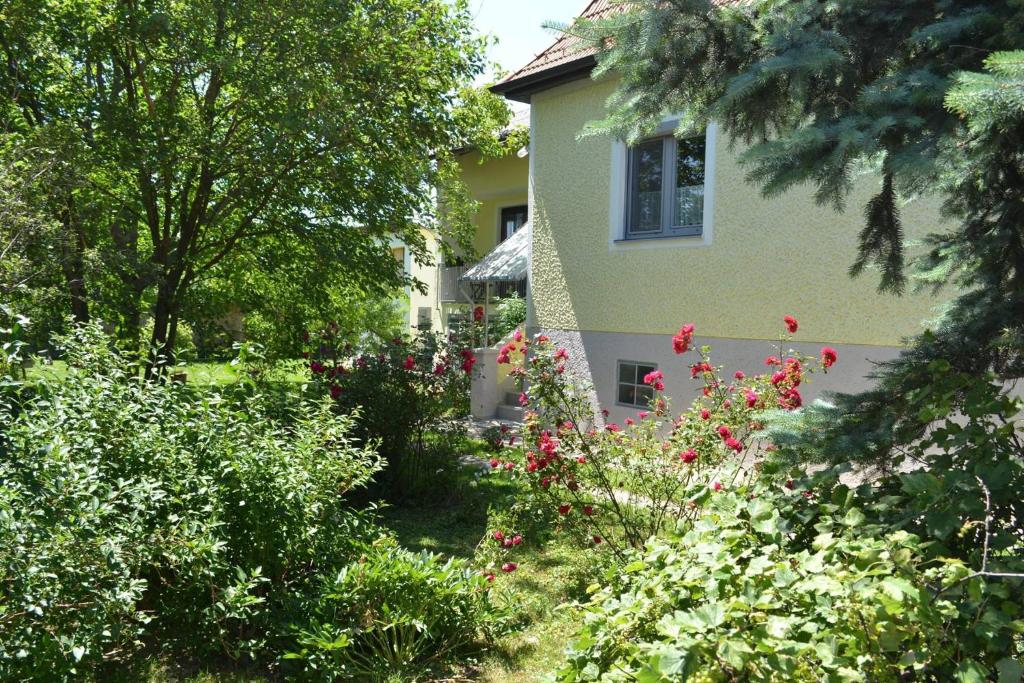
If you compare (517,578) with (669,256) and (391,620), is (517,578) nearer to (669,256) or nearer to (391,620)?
(391,620)

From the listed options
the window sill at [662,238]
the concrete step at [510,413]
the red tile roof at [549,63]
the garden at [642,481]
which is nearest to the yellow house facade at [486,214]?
the concrete step at [510,413]

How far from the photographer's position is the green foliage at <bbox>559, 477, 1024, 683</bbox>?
222 centimetres

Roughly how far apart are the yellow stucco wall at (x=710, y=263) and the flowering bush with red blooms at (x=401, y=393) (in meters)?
3.07

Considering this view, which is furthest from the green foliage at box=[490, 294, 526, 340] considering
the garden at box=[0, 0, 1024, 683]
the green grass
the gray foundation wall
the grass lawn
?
the garden at box=[0, 0, 1024, 683]

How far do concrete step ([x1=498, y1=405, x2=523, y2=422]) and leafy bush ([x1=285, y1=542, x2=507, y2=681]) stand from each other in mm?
9813

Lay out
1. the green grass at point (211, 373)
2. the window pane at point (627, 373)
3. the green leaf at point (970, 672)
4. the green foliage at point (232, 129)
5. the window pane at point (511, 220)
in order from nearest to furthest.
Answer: the green leaf at point (970, 672) → the green grass at point (211, 373) → the green foliage at point (232, 129) → the window pane at point (627, 373) → the window pane at point (511, 220)

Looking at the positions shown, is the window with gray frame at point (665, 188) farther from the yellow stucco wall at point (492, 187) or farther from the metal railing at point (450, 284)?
the metal railing at point (450, 284)

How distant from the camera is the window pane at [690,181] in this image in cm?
1042

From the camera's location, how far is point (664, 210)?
10.8m

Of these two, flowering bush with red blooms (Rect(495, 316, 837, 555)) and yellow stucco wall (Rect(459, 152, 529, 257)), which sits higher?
yellow stucco wall (Rect(459, 152, 529, 257))

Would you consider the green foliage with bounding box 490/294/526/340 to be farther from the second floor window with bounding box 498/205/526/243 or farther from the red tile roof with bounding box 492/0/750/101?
the red tile roof with bounding box 492/0/750/101

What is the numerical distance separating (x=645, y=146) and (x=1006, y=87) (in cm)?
876

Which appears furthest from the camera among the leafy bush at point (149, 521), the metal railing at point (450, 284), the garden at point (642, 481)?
the metal railing at point (450, 284)

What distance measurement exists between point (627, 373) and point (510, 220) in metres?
9.26
